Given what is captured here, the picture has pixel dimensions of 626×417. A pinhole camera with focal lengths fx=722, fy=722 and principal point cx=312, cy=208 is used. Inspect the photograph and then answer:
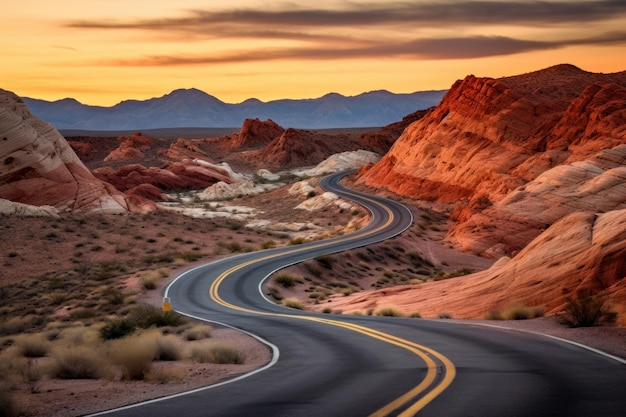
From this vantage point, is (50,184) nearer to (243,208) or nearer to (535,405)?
(243,208)

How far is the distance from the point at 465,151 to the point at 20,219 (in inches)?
1968

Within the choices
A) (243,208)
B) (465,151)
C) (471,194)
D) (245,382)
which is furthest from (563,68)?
(245,382)

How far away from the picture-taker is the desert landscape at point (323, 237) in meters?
17.8

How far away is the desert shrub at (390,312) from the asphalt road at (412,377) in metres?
4.65

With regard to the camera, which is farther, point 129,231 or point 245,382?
point 129,231

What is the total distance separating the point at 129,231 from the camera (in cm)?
6725

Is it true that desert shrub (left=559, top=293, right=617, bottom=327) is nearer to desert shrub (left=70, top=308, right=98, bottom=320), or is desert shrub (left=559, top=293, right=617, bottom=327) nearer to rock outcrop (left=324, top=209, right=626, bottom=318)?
rock outcrop (left=324, top=209, right=626, bottom=318)

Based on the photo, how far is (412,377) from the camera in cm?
1277

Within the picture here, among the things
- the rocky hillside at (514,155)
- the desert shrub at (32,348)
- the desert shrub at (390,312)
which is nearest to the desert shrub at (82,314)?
the desert shrub at (32,348)

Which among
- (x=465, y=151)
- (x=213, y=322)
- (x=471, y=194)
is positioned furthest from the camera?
(x=465, y=151)

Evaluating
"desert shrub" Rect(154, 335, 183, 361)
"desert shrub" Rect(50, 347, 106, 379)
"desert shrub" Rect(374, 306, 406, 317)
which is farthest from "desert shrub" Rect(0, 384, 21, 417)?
"desert shrub" Rect(374, 306, 406, 317)

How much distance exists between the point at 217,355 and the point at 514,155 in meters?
66.9

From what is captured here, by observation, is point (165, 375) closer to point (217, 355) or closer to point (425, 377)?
point (217, 355)

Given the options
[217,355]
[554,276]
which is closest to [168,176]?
[554,276]
